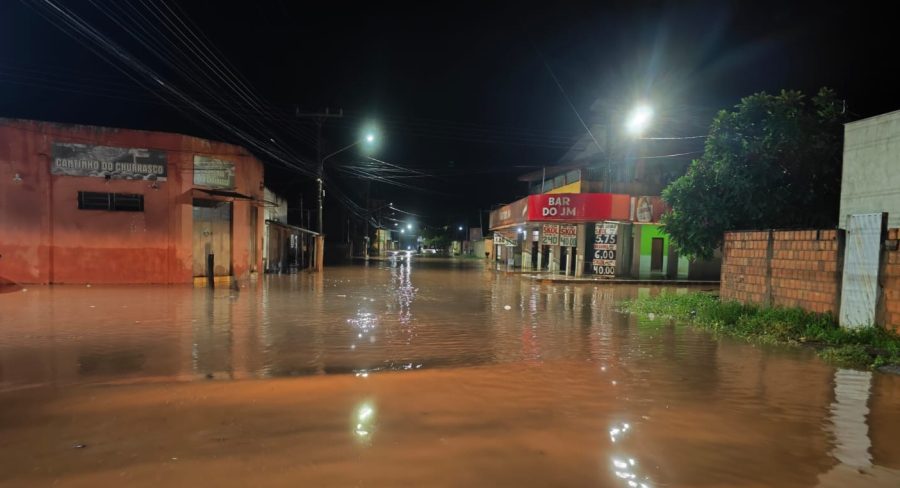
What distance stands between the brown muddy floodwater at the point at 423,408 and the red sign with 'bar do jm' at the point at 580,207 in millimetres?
14002

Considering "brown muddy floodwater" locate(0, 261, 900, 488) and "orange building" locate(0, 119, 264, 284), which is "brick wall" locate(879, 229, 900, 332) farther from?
"orange building" locate(0, 119, 264, 284)

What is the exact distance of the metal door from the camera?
8.80 m

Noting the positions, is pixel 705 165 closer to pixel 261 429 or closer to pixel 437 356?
pixel 437 356

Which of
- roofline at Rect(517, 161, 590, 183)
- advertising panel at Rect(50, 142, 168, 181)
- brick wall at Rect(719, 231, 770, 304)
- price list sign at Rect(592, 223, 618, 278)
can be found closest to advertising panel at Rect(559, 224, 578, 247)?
price list sign at Rect(592, 223, 618, 278)

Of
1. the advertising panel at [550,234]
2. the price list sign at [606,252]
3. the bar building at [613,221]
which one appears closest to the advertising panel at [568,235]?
the bar building at [613,221]

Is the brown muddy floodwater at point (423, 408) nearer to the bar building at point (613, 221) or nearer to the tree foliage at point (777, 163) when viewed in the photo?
the tree foliage at point (777, 163)

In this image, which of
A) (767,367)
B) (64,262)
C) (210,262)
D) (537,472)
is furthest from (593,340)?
(64,262)

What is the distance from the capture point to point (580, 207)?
79.7ft

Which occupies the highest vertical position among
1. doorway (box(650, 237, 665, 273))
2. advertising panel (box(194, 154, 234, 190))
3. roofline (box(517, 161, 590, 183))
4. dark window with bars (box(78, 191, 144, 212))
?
roofline (box(517, 161, 590, 183))

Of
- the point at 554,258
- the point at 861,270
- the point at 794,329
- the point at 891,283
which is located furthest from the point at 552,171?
the point at 891,283

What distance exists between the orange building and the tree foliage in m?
16.5

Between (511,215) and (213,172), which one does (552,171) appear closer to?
(511,215)

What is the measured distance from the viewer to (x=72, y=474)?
12.5 ft

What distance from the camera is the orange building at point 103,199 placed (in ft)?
57.2
